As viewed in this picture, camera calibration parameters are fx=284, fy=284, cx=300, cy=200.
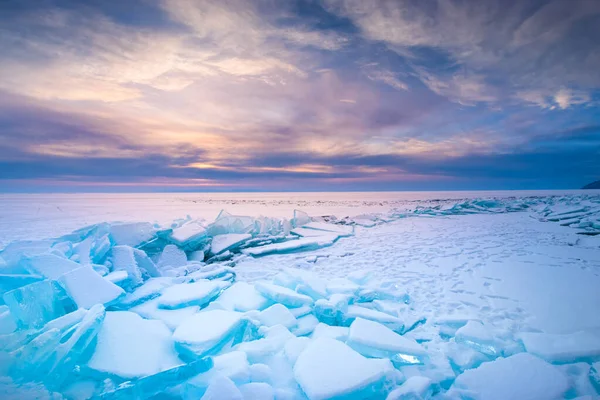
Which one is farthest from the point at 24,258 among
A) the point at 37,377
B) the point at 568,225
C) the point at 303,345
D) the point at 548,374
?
the point at 568,225

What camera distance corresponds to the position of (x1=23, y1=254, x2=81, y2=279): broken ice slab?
290cm

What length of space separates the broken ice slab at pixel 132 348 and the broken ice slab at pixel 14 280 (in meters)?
1.15

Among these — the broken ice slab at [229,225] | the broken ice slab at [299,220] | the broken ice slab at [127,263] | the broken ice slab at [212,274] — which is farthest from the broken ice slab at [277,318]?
the broken ice slab at [299,220]

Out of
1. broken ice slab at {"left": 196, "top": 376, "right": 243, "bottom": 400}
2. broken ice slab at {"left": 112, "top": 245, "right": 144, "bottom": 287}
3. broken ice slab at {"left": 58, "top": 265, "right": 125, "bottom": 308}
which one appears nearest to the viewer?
broken ice slab at {"left": 196, "top": 376, "right": 243, "bottom": 400}

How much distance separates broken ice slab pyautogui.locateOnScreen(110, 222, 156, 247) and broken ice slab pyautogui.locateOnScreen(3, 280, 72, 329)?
2072mm

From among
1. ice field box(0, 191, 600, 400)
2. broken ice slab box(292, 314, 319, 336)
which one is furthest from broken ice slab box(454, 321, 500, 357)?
broken ice slab box(292, 314, 319, 336)

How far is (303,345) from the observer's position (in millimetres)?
2172

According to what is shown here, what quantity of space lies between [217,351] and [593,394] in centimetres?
243

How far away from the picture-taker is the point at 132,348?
6.65 feet

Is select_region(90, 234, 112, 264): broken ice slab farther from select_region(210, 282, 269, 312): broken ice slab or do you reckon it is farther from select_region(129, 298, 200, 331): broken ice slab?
select_region(210, 282, 269, 312): broken ice slab

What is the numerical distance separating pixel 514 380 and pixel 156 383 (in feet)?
7.29

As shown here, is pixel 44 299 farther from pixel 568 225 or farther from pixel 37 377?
pixel 568 225

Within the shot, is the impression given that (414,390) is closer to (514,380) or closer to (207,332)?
(514,380)

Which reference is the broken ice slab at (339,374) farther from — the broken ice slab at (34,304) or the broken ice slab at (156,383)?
the broken ice slab at (34,304)
